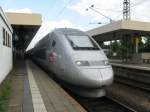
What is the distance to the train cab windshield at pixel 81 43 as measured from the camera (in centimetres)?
1175

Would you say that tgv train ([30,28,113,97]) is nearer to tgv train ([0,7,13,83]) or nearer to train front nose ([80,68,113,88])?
train front nose ([80,68,113,88])

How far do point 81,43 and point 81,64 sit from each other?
1.74 meters

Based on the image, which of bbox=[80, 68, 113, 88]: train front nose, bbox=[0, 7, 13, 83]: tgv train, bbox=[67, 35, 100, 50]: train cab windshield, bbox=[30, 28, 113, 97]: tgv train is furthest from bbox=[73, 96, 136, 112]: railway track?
bbox=[0, 7, 13, 83]: tgv train

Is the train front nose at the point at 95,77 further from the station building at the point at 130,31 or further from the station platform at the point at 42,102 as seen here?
the station building at the point at 130,31

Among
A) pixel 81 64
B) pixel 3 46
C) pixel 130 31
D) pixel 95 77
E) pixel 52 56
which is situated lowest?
pixel 95 77

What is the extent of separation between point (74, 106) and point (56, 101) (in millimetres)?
835

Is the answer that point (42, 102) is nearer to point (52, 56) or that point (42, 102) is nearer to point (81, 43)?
point (81, 43)

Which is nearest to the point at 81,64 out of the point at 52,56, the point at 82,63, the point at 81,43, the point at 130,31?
the point at 82,63

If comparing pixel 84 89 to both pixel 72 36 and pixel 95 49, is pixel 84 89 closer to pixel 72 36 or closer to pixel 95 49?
pixel 95 49

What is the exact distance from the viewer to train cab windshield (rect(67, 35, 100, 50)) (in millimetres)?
11750

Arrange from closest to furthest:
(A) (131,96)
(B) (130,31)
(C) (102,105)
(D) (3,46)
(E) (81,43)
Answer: (C) (102,105), (E) (81,43), (D) (3,46), (A) (131,96), (B) (130,31)

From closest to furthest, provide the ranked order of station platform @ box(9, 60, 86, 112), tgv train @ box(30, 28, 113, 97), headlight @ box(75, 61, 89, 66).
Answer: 1. station platform @ box(9, 60, 86, 112)
2. tgv train @ box(30, 28, 113, 97)
3. headlight @ box(75, 61, 89, 66)

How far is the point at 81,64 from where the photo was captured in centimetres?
1056

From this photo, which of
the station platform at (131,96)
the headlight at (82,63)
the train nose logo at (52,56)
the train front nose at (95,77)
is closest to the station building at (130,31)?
the station platform at (131,96)
